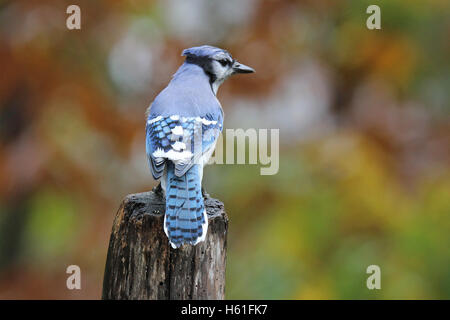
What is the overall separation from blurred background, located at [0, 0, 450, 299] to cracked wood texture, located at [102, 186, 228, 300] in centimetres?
134

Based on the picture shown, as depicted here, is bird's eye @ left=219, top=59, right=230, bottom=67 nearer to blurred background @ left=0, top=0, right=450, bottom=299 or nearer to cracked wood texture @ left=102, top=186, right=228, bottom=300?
blurred background @ left=0, top=0, right=450, bottom=299

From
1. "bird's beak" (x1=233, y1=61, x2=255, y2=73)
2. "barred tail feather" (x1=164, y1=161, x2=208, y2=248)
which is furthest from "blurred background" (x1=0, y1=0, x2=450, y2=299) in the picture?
"barred tail feather" (x1=164, y1=161, x2=208, y2=248)

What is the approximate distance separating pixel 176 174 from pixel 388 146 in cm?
211

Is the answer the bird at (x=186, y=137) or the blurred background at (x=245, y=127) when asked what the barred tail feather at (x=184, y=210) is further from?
the blurred background at (x=245, y=127)

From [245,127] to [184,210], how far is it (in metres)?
2.07

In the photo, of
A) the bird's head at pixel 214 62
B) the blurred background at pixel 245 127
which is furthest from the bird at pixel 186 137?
the blurred background at pixel 245 127

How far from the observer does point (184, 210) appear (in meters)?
2.58

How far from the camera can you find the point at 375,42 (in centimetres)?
440

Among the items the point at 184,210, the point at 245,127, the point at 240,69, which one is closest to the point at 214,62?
the point at 240,69

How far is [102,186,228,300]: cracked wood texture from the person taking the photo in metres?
2.48
